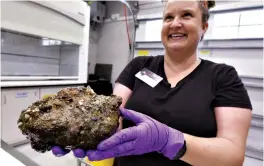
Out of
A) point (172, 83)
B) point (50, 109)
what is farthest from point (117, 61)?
point (50, 109)

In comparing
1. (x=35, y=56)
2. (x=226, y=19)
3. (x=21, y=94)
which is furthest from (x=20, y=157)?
(x=226, y=19)

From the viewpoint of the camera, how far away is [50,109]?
0.53 m

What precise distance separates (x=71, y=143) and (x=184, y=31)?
612 millimetres

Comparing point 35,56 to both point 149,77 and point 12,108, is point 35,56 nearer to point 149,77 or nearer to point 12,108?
point 12,108

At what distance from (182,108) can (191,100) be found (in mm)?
49

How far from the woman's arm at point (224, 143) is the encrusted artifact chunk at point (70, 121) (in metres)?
0.26

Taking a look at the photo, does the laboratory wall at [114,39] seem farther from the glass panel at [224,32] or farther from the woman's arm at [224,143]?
the woman's arm at [224,143]

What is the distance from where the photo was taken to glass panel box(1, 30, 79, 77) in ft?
4.86

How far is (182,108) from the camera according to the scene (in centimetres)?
67

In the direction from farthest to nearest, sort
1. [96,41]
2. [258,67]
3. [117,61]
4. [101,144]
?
[96,41]
[117,61]
[258,67]
[101,144]

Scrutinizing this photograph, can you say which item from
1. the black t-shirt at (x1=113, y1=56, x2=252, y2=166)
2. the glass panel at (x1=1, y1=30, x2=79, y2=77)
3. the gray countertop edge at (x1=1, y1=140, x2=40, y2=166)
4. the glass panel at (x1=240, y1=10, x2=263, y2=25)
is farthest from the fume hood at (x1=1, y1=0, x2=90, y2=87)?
Result: the glass panel at (x1=240, y1=10, x2=263, y2=25)

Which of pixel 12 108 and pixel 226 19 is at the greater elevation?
pixel 226 19

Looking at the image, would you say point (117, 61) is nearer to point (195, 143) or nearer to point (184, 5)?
point (184, 5)

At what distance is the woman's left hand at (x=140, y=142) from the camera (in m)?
0.50
